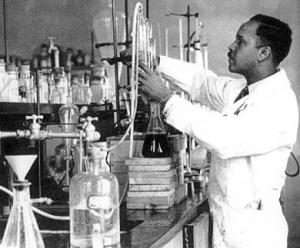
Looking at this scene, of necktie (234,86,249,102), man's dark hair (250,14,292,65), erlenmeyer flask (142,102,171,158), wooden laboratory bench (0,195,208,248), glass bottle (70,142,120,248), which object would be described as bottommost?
wooden laboratory bench (0,195,208,248)

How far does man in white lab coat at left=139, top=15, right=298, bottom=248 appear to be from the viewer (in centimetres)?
186

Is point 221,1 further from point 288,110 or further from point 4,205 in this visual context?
point 4,205

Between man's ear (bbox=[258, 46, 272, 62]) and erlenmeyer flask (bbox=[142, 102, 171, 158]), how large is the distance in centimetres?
46

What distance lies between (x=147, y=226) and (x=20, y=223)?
20.7 inches

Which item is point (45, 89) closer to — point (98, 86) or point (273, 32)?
point (98, 86)

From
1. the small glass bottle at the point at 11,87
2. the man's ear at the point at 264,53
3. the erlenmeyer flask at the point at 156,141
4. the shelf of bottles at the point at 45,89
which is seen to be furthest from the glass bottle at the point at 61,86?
the man's ear at the point at 264,53

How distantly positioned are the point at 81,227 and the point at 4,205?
66 centimetres

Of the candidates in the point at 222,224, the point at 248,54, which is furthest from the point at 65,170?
the point at 248,54

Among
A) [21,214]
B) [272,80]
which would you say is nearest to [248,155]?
[272,80]

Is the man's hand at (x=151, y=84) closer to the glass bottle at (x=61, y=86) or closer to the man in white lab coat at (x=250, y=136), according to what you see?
the man in white lab coat at (x=250, y=136)

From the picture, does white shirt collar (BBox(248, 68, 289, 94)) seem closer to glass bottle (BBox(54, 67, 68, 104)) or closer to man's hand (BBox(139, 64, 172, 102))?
man's hand (BBox(139, 64, 172, 102))

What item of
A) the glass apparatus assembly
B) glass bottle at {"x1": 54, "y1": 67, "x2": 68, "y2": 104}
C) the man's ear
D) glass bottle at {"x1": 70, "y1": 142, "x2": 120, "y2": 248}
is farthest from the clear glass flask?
glass bottle at {"x1": 54, "y1": 67, "x2": 68, "y2": 104}

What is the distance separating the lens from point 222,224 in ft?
6.52

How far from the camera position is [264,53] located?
2123mm
